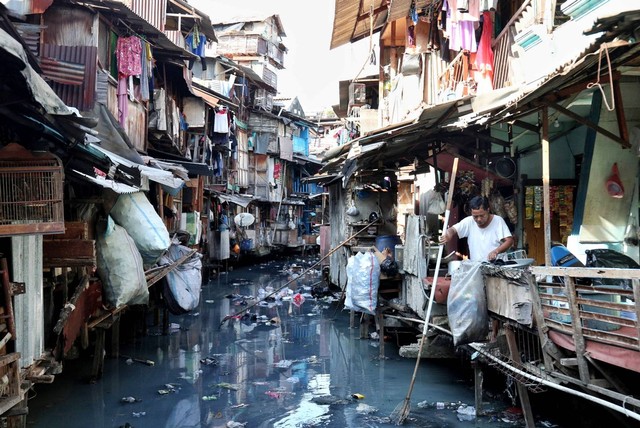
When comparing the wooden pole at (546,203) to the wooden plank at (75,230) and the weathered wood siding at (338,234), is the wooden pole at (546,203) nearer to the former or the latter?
the wooden plank at (75,230)

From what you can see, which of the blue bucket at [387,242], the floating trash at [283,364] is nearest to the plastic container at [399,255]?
the blue bucket at [387,242]

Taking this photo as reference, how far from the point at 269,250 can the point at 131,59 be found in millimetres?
23055

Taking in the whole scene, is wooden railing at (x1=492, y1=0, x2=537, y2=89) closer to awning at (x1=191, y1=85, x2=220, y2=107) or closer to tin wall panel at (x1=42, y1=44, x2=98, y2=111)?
tin wall panel at (x1=42, y1=44, x2=98, y2=111)

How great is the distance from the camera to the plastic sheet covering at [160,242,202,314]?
12.1 metres

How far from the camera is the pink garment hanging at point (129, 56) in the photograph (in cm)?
1272

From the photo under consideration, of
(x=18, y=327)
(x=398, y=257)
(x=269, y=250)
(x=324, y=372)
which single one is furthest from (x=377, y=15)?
(x=269, y=250)

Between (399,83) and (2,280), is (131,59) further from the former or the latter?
(2,280)

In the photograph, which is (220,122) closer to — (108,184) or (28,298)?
(108,184)

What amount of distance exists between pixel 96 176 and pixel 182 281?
181 inches

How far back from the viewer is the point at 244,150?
108ft

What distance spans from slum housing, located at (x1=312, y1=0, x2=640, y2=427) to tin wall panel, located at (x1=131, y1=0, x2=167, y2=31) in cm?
455

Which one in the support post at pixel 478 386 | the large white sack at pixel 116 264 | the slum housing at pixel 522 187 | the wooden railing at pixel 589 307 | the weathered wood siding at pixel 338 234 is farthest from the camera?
the weathered wood siding at pixel 338 234

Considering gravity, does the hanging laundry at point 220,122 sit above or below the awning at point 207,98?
below

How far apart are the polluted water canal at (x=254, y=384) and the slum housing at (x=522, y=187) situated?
61 centimetres
